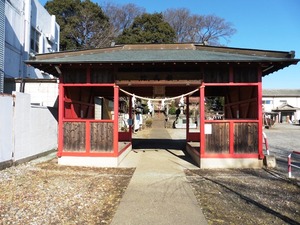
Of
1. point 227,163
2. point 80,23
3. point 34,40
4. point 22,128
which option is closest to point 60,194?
point 22,128

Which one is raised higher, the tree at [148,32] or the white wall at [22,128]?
the tree at [148,32]

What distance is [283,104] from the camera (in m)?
57.2

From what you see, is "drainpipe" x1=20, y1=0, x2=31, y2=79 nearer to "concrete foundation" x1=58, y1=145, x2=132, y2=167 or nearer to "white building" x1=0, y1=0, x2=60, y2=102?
"white building" x1=0, y1=0, x2=60, y2=102

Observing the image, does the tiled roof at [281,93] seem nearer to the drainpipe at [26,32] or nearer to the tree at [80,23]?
the tree at [80,23]

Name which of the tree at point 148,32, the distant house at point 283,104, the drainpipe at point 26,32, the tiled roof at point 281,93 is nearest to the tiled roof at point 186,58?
the drainpipe at point 26,32

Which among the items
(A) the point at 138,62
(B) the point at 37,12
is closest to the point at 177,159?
(A) the point at 138,62

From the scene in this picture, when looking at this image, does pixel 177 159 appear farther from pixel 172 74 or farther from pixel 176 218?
pixel 176 218

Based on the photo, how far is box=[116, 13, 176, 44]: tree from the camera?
40.8 metres

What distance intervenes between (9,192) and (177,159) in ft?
22.0

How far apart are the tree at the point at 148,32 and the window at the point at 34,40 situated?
20.9 metres

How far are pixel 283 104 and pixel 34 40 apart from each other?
172ft

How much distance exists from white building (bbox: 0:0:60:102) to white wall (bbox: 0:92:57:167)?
123 inches

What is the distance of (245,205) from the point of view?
17.8ft

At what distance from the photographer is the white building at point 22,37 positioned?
49.6ft
